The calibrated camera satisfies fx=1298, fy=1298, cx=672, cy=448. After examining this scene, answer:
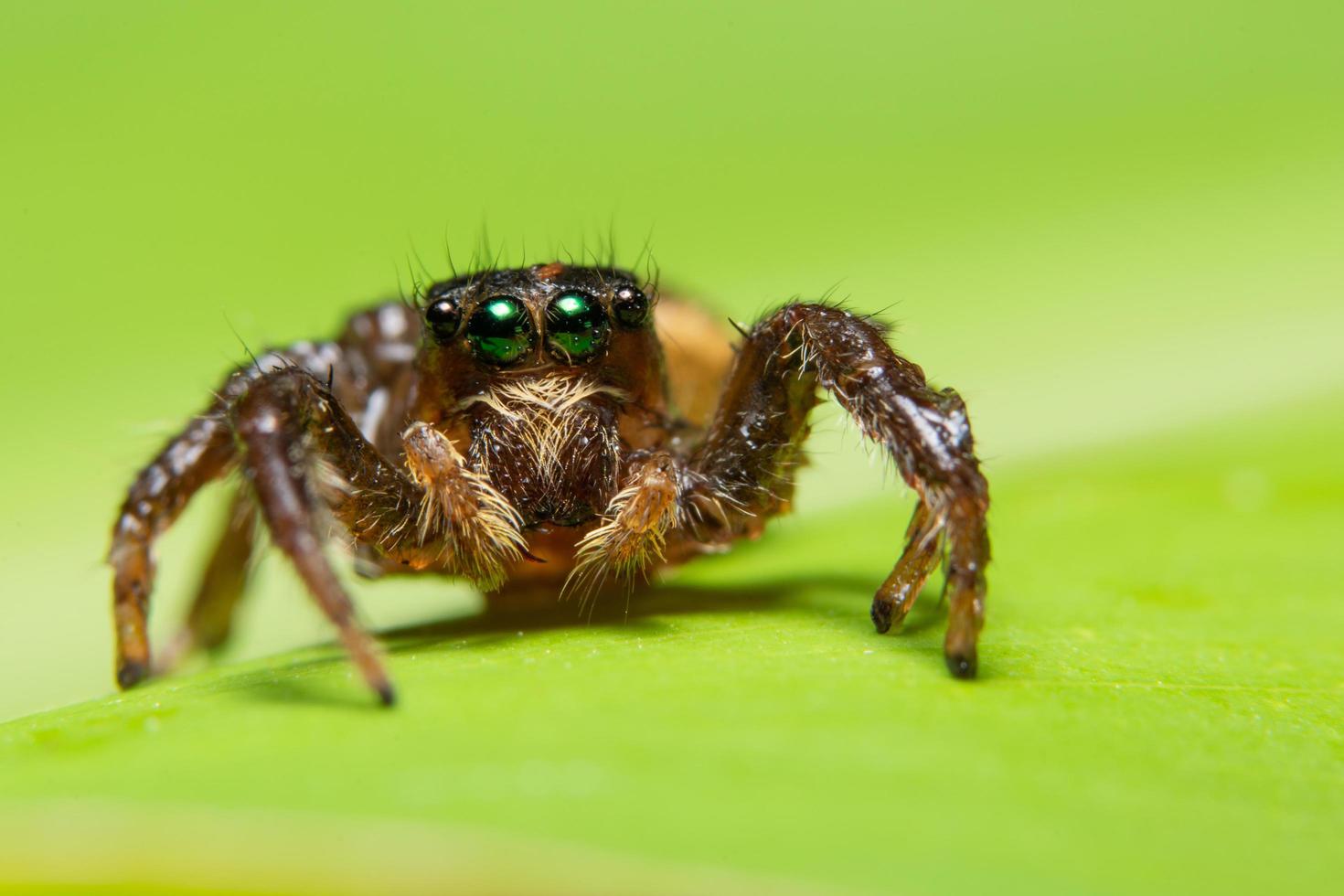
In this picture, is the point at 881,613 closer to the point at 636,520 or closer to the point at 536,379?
the point at 636,520

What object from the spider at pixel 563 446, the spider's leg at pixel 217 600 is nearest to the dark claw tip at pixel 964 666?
the spider at pixel 563 446

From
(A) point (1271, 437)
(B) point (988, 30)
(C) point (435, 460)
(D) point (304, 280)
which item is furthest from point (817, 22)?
(C) point (435, 460)

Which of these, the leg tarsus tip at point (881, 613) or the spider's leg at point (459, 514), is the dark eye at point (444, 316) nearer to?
the spider's leg at point (459, 514)

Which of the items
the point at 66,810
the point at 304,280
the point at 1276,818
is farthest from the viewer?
the point at 304,280

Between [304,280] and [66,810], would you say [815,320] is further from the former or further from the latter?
[304,280]

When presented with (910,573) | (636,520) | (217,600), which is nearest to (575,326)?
(636,520)
